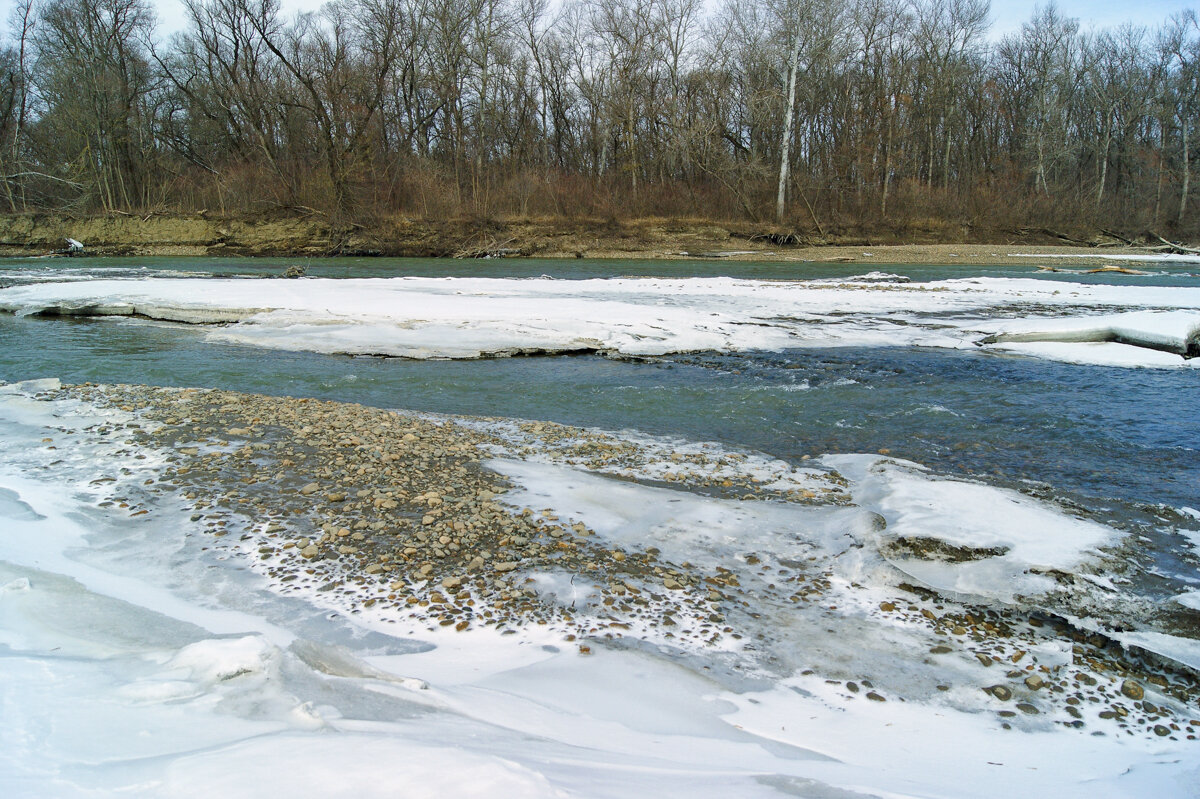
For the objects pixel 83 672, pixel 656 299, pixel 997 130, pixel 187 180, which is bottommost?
pixel 83 672

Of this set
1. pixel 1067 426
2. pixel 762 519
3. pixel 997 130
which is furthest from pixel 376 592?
pixel 997 130

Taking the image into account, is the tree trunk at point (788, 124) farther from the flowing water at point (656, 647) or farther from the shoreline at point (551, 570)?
the shoreline at point (551, 570)

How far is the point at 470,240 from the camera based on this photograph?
31984 millimetres

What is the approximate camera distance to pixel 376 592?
3.42 metres

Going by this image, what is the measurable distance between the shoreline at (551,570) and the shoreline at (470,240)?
2559 centimetres

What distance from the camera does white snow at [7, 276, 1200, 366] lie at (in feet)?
33.9

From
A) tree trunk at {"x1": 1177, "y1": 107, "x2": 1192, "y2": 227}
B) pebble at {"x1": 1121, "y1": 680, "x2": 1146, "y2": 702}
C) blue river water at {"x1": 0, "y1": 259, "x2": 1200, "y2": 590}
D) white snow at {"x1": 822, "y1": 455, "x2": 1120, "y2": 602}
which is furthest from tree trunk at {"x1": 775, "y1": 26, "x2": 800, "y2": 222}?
pebble at {"x1": 1121, "y1": 680, "x2": 1146, "y2": 702}

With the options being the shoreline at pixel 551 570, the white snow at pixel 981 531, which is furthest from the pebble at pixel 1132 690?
the white snow at pixel 981 531

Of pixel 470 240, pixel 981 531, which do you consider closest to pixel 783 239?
pixel 470 240

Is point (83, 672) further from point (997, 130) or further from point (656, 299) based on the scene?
point (997, 130)

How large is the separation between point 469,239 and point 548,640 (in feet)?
100

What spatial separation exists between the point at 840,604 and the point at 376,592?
2150 mm

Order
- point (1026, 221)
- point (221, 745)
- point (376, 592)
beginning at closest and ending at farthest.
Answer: point (221, 745), point (376, 592), point (1026, 221)

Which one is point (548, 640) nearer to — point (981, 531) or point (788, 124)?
point (981, 531)
